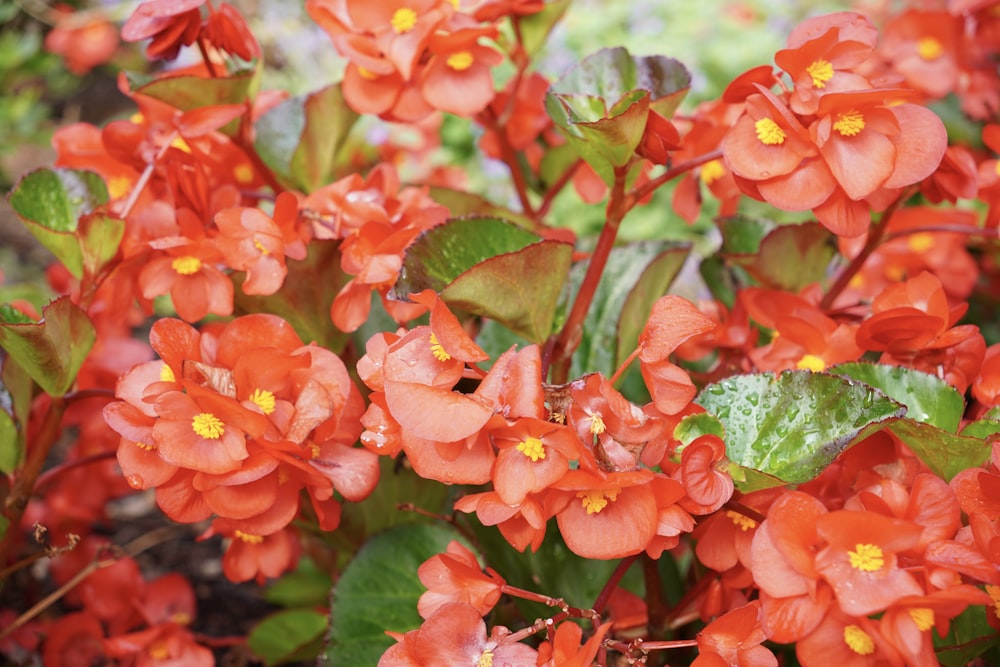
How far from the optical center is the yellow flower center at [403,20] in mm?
742

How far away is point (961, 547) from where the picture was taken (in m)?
0.49

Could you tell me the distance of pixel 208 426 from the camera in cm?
57

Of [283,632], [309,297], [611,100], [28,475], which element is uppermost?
[611,100]

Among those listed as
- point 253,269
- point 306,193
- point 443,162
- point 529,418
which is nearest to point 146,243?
point 253,269

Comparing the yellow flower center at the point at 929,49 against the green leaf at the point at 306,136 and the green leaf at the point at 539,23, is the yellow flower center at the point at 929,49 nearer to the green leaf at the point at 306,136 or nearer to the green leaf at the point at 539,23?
the green leaf at the point at 539,23

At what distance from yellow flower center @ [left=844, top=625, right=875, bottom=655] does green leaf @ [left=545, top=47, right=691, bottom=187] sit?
34 centimetres

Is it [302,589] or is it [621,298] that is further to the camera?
[302,589]

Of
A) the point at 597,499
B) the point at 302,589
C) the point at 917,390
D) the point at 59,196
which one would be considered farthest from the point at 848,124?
the point at 302,589

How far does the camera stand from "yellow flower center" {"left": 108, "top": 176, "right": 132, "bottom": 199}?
33.6 inches

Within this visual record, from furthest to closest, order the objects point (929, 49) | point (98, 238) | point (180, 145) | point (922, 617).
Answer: point (929, 49) < point (180, 145) < point (98, 238) < point (922, 617)

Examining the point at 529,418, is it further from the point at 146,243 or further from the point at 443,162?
the point at 443,162

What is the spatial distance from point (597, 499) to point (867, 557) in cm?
15

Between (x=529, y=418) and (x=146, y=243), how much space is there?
0.35 metres

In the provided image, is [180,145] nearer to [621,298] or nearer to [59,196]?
[59,196]
